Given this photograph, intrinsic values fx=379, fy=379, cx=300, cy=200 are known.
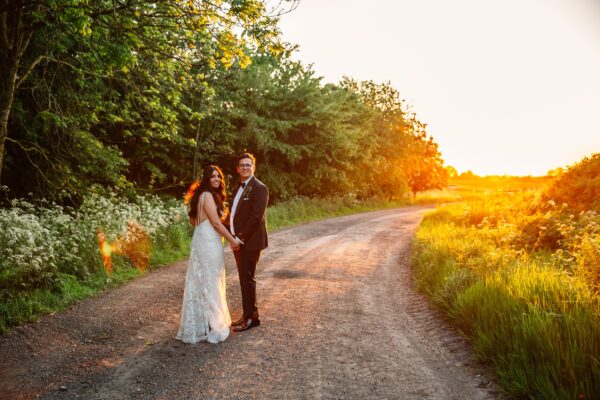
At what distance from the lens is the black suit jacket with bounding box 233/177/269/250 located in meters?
5.50

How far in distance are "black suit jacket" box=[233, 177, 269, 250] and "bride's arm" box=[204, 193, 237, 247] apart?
22 centimetres

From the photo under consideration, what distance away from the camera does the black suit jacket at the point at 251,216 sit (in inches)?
216

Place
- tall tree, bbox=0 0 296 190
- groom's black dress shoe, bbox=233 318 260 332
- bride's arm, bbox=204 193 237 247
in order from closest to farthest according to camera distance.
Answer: bride's arm, bbox=204 193 237 247 < groom's black dress shoe, bbox=233 318 260 332 < tall tree, bbox=0 0 296 190

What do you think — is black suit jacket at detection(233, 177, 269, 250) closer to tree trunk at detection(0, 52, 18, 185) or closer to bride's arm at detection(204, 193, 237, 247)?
bride's arm at detection(204, 193, 237, 247)

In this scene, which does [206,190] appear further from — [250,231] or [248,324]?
[248,324]

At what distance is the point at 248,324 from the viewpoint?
18.1 feet

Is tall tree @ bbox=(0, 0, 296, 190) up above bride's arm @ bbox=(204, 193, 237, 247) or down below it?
above

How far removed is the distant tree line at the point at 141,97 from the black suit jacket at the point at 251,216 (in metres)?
4.05

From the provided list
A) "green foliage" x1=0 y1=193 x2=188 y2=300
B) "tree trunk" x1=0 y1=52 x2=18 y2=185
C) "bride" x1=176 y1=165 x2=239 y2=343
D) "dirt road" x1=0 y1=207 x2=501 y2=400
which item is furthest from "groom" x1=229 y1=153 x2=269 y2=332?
"tree trunk" x1=0 y1=52 x2=18 y2=185

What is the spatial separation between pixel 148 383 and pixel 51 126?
8277mm

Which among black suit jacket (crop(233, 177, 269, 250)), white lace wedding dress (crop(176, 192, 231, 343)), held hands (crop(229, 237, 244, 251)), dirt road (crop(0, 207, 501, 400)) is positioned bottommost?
dirt road (crop(0, 207, 501, 400))

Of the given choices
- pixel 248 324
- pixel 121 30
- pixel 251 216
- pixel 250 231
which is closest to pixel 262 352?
pixel 248 324

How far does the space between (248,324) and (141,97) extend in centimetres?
699

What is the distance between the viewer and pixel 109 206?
10039 mm
